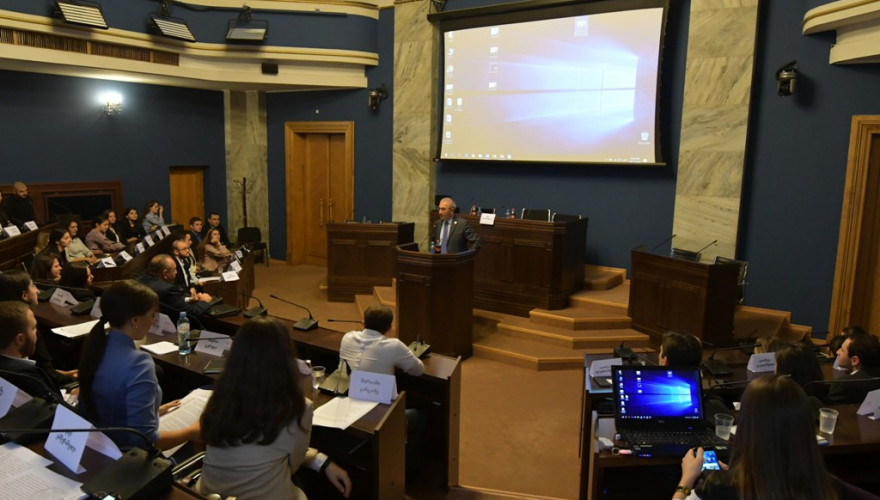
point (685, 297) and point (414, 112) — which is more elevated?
point (414, 112)

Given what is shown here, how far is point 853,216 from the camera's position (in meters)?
6.05

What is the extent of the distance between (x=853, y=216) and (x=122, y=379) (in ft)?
21.2

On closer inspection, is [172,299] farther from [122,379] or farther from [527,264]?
[527,264]

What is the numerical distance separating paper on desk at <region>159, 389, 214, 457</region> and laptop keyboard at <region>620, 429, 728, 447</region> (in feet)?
5.76

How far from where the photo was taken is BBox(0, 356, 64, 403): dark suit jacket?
8.05 feet

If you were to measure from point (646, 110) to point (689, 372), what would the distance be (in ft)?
16.0

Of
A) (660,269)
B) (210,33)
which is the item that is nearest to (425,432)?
(660,269)

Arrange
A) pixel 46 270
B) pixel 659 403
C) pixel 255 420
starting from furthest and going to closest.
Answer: pixel 46 270, pixel 659 403, pixel 255 420

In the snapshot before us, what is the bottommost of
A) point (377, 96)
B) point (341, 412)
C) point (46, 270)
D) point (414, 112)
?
point (341, 412)

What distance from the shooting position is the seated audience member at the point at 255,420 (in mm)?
2025


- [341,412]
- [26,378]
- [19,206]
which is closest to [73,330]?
[26,378]

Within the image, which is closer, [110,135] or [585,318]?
[585,318]

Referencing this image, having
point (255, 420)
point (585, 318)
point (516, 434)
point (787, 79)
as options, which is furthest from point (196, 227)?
point (787, 79)

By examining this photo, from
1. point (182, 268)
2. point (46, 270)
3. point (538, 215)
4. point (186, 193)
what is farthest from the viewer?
point (186, 193)
